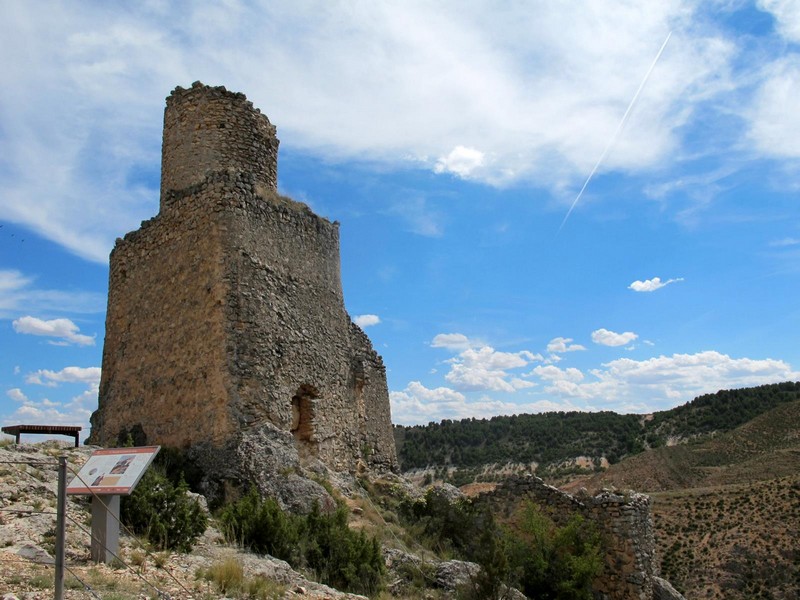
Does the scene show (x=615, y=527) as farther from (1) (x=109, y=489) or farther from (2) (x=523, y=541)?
(1) (x=109, y=489)

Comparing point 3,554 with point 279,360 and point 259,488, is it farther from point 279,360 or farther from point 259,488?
point 279,360

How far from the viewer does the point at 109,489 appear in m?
7.02

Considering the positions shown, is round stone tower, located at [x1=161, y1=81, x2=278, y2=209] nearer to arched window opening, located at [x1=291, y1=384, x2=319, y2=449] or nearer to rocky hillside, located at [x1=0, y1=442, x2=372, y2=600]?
arched window opening, located at [x1=291, y1=384, x2=319, y2=449]

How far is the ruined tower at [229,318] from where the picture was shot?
11.2m

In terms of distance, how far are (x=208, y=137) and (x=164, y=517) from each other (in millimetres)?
7590

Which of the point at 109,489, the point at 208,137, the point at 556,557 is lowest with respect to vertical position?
the point at 556,557

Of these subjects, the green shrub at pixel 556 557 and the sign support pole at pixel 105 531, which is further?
the green shrub at pixel 556 557

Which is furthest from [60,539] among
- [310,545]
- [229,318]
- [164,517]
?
[229,318]

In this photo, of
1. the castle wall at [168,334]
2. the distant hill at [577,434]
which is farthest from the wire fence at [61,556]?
the distant hill at [577,434]

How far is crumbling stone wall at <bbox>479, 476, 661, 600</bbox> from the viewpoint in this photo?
12.7m

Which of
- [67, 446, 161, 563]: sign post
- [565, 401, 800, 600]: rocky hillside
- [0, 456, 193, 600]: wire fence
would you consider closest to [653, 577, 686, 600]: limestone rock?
[565, 401, 800, 600]: rocky hillside

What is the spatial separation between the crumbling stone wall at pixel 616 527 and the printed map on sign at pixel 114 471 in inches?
329

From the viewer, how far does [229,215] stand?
1184 centimetres

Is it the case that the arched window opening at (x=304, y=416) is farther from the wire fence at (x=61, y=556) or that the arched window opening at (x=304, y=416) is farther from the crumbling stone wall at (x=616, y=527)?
the wire fence at (x=61, y=556)
